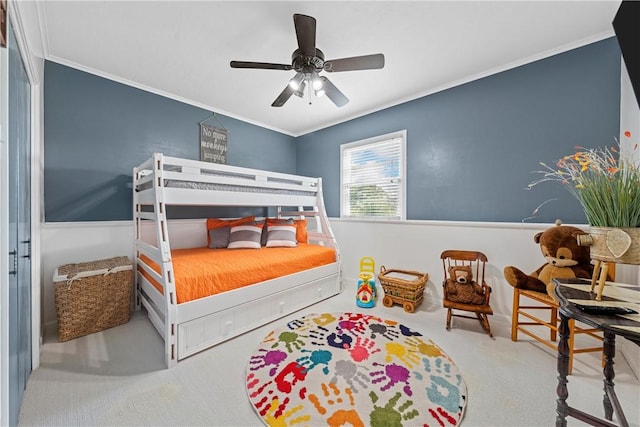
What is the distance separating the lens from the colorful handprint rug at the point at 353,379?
1.36m

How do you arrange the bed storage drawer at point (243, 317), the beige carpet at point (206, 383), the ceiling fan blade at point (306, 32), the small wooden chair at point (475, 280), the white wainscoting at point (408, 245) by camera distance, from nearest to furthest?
the beige carpet at point (206, 383) < the ceiling fan blade at point (306, 32) < the bed storage drawer at point (243, 317) < the small wooden chair at point (475, 280) < the white wainscoting at point (408, 245)

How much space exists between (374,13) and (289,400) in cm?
266

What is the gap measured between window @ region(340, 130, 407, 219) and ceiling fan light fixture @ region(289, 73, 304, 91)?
1605 millimetres

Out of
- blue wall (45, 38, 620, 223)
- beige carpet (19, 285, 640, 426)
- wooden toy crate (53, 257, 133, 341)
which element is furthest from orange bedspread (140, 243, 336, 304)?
blue wall (45, 38, 620, 223)

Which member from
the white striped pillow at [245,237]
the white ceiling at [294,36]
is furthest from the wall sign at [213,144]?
the white striped pillow at [245,237]

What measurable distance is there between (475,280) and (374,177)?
5.77 feet

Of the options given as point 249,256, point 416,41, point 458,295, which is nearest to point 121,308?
point 249,256

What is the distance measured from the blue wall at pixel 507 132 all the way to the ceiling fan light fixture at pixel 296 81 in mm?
1622

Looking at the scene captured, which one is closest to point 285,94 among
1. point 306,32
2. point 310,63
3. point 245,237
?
point 310,63

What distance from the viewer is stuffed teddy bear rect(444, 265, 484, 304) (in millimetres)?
2246

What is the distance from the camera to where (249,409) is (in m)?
1.41

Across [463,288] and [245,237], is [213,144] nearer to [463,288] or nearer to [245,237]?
[245,237]

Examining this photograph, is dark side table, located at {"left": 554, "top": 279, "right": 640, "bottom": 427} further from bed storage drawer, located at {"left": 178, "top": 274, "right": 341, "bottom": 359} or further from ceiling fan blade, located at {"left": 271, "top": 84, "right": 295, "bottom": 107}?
ceiling fan blade, located at {"left": 271, "top": 84, "right": 295, "bottom": 107}

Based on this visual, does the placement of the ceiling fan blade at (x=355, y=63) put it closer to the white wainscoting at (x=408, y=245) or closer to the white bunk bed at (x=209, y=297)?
the white bunk bed at (x=209, y=297)
